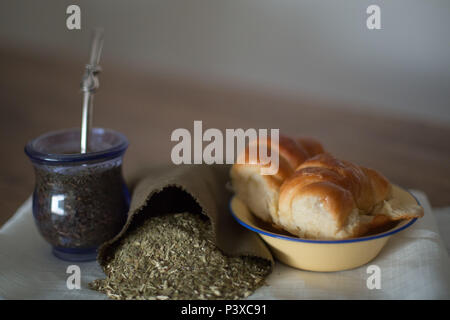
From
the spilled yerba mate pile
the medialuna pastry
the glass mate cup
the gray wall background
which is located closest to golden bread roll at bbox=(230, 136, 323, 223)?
the medialuna pastry

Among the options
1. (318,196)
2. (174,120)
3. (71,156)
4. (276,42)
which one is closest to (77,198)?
(71,156)

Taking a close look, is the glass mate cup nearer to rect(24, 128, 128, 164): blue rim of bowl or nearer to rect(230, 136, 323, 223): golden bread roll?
rect(24, 128, 128, 164): blue rim of bowl

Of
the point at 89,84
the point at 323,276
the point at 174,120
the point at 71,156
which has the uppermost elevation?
the point at 89,84

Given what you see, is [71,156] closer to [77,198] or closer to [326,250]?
[77,198]

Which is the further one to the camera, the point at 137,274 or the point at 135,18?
the point at 135,18

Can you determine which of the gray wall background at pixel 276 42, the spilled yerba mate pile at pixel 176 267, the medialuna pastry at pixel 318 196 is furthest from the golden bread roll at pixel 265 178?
the gray wall background at pixel 276 42

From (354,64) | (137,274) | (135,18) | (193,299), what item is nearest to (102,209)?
(137,274)
